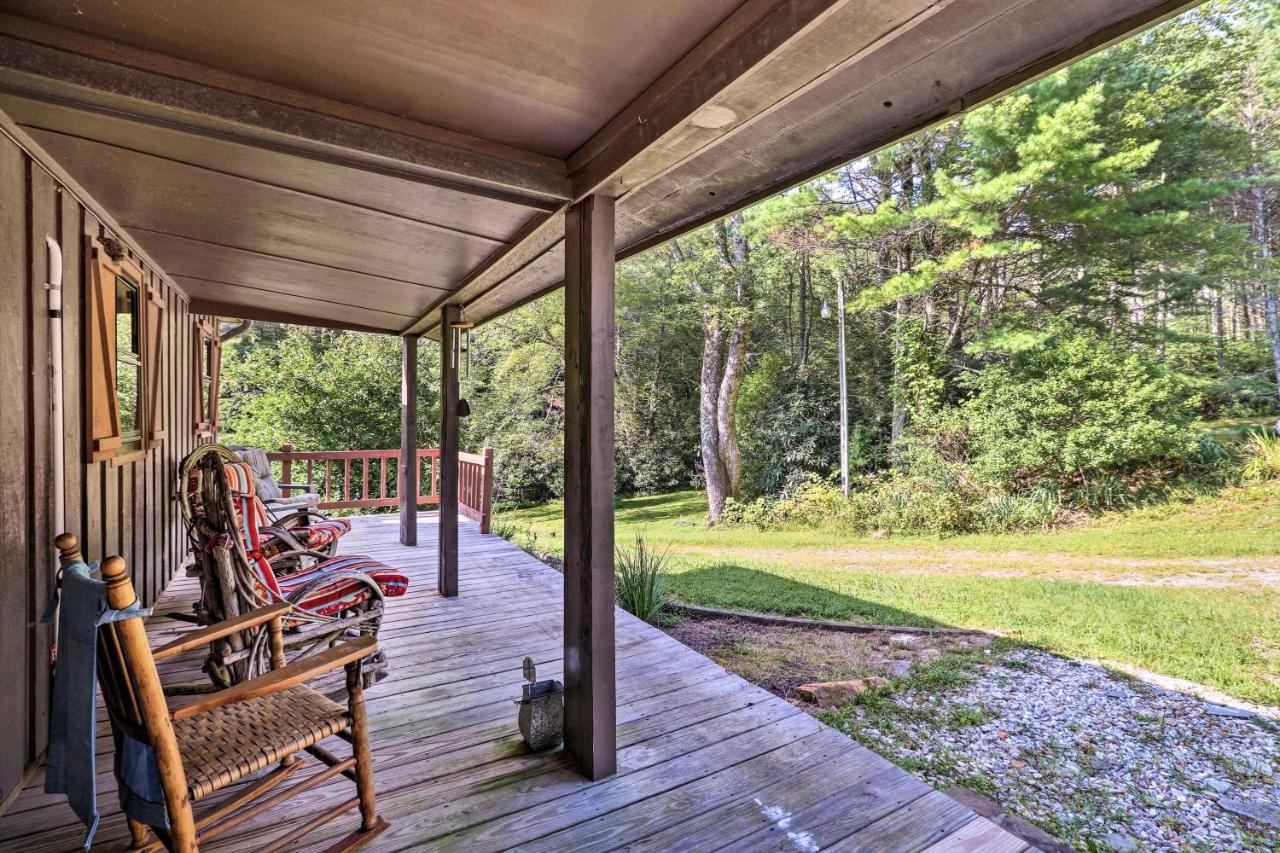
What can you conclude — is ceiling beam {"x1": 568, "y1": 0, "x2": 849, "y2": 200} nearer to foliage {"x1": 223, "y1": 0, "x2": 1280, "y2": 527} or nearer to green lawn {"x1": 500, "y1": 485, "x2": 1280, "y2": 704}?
green lawn {"x1": 500, "y1": 485, "x2": 1280, "y2": 704}

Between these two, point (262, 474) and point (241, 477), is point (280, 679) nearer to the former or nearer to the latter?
point (241, 477)

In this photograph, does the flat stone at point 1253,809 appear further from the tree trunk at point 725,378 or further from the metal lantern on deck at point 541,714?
the tree trunk at point 725,378

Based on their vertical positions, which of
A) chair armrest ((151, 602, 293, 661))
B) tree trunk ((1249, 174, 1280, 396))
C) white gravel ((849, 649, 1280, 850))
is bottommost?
white gravel ((849, 649, 1280, 850))

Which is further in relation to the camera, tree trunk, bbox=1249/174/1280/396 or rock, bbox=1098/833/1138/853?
tree trunk, bbox=1249/174/1280/396

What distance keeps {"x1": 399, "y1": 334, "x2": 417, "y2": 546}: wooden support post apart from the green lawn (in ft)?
10.2

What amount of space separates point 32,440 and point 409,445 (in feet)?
11.8

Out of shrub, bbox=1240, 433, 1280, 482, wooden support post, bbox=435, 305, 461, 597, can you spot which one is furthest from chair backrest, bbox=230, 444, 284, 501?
shrub, bbox=1240, 433, 1280, 482

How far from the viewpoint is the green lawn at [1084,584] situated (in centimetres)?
517

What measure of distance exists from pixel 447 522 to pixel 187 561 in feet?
8.96

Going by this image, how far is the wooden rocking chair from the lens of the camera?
4.38ft

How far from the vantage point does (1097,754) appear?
361cm

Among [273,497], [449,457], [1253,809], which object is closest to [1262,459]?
[1253,809]

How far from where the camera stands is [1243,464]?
8.26 meters

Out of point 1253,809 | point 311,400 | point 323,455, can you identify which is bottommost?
point 1253,809
